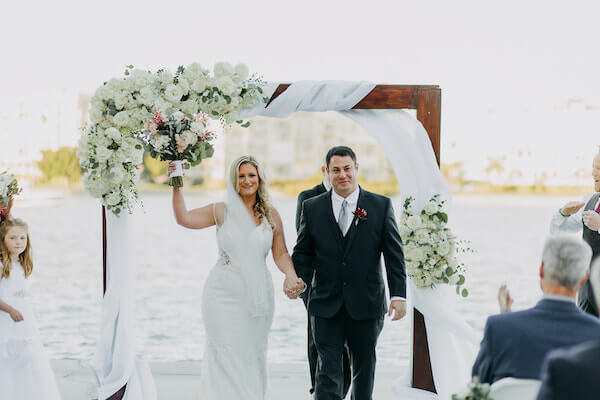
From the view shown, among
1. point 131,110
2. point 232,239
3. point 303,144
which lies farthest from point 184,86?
point 303,144

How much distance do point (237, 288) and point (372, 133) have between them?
147 cm

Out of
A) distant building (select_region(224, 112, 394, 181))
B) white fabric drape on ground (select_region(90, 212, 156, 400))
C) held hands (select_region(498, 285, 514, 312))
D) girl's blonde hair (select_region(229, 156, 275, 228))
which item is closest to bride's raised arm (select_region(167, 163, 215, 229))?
girl's blonde hair (select_region(229, 156, 275, 228))

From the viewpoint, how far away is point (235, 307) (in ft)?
14.6

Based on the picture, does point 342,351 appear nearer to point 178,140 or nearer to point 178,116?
point 178,140

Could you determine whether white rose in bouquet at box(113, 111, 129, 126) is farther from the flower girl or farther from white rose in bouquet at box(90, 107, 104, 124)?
the flower girl

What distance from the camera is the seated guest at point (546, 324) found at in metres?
2.40

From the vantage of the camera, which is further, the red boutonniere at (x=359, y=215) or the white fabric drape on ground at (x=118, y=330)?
the white fabric drape on ground at (x=118, y=330)

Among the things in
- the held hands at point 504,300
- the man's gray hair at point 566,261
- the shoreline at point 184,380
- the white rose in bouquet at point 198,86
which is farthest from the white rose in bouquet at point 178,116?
the man's gray hair at point 566,261

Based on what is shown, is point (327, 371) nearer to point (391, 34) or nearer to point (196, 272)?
Result: point (196, 272)

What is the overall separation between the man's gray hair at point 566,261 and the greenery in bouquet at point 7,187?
138 inches

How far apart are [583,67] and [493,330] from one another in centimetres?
3154

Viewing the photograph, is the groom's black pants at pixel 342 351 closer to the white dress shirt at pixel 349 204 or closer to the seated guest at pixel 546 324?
the white dress shirt at pixel 349 204

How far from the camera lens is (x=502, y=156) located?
3275cm

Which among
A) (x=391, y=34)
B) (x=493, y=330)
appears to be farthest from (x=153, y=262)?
(x=493, y=330)
